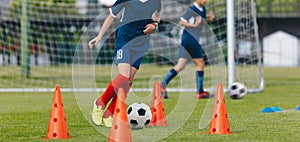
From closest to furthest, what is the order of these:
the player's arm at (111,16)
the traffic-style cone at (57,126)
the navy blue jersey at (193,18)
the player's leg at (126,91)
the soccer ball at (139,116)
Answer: the traffic-style cone at (57,126) < the soccer ball at (139,116) < the player's leg at (126,91) < the player's arm at (111,16) < the navy blue jersey at (193,18)

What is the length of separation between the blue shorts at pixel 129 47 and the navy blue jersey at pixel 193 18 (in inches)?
173

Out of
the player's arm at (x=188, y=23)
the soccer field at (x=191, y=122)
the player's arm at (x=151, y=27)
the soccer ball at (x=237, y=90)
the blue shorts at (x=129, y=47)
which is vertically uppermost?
the player's arm at (x=188, y=23)

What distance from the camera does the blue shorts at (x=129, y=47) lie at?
6.96 m

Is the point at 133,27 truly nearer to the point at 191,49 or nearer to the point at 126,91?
the point at 126,91

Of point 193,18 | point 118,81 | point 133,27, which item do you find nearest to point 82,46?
point 193,18

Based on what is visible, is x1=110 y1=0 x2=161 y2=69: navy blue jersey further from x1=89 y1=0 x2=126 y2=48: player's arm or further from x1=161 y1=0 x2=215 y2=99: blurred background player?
x1=161 y1=0 x2=215 y2=99: blurred background player

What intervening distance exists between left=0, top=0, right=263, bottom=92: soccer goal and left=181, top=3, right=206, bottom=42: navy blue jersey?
238cm

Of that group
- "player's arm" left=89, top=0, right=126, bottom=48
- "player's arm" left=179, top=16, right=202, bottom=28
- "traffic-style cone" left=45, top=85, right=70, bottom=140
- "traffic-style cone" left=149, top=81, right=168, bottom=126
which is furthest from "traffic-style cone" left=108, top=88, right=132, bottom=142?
"player's arm" left=179, top=16, right=202, bottom=28

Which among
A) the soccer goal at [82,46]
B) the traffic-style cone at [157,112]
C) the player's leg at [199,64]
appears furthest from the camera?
the soccer goal at [82,46]

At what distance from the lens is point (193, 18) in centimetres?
1159

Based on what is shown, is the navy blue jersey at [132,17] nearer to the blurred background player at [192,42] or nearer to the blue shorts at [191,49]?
the blurred background player at [192,42]

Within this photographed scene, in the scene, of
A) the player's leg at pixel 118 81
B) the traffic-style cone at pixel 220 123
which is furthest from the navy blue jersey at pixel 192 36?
the traffic-style cone at pixel 220 123

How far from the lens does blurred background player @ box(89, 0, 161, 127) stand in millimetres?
6965

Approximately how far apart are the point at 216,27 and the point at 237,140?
14925mm
